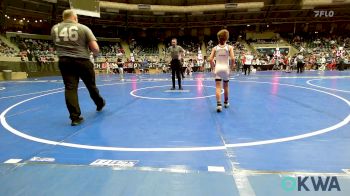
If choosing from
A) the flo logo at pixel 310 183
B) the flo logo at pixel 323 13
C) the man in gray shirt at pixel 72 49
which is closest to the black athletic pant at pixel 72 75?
the man in gray shirt at pixel 72 49

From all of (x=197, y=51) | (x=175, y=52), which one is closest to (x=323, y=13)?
(x=197, y=51)

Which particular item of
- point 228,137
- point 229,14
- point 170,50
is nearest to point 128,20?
point 229,14

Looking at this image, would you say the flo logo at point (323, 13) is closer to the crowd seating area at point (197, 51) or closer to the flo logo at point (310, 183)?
the crowd seating area at point (197, 51)

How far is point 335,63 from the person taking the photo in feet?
88.5

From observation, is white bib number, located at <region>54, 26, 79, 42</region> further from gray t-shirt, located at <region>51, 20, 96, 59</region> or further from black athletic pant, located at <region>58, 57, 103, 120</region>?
black athletic pant, located at <region>58, 57, 103, 120</region>

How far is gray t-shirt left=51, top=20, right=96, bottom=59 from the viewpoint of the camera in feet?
16.4

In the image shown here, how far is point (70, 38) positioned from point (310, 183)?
171 inches

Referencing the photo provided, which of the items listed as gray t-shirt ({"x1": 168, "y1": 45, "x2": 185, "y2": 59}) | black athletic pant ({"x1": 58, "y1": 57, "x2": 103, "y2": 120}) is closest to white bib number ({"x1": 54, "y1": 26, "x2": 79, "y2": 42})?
black athletic pant ({"x1": 58, "y1": 57, "x2": 103, "y2": 120})

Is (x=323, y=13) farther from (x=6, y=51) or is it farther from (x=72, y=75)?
(x=72, y=75)

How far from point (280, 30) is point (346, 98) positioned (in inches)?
1441

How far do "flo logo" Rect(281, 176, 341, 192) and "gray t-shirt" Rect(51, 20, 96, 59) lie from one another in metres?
4.08

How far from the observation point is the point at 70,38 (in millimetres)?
5020

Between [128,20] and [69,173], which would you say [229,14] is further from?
[69,173]

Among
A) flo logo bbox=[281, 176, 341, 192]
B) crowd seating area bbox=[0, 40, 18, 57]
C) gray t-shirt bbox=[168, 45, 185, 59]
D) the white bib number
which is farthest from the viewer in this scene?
crowd seating area bbox=[0, 40, 18, 57]
